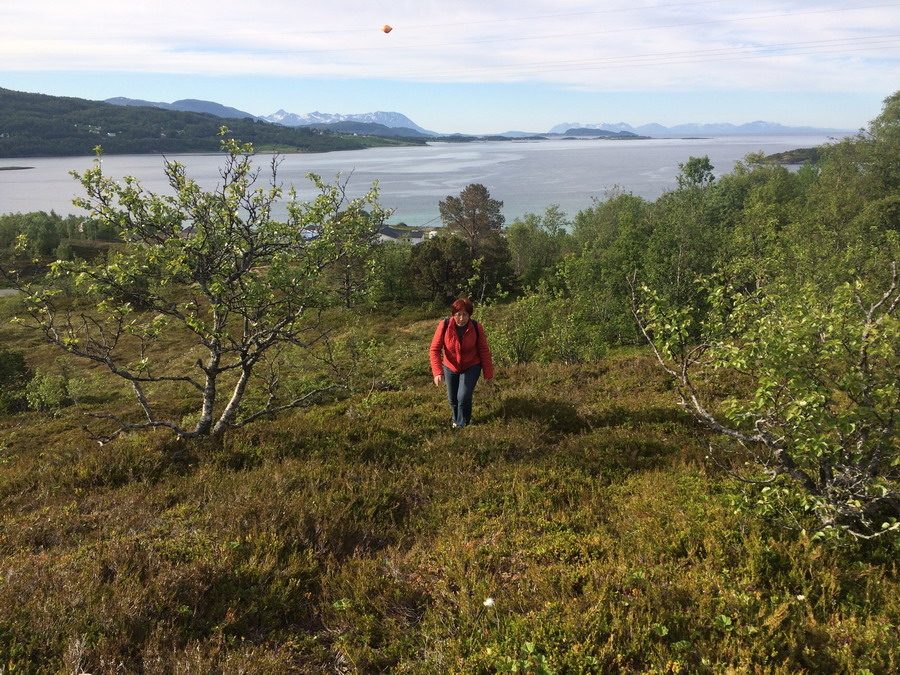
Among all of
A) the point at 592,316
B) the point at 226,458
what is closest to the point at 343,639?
the point at 226,458

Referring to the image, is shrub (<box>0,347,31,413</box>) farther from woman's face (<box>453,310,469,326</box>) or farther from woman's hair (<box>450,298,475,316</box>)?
woman's hair (<box>450,298,475,316</box>)

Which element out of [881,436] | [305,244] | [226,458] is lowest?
[226,458]

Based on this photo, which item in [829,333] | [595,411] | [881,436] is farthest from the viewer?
[595,411]

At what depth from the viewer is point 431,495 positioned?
7.08 metres

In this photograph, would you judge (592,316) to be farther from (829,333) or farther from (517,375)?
(829,333)

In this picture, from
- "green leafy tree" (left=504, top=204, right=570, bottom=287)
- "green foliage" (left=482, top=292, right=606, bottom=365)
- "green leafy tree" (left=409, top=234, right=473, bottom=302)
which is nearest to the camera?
"green foliage" (left=482, top=292, right=606, bottom=365)

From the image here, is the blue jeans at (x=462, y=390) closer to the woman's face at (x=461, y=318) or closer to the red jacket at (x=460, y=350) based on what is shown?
the red jacket at (x=460, y=350)

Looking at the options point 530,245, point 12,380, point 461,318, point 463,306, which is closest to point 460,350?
point 461,318

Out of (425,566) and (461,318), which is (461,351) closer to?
(461,318)

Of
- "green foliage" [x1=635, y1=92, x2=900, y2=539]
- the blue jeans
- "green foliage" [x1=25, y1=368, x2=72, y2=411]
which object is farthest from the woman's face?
"green foliage" [x1=25, y1=368, x2=72, y2=411]

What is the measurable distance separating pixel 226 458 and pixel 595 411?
24.9 feet

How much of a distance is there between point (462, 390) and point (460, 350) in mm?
946

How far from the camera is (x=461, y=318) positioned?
877 centimetres

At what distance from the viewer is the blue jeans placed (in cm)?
920
